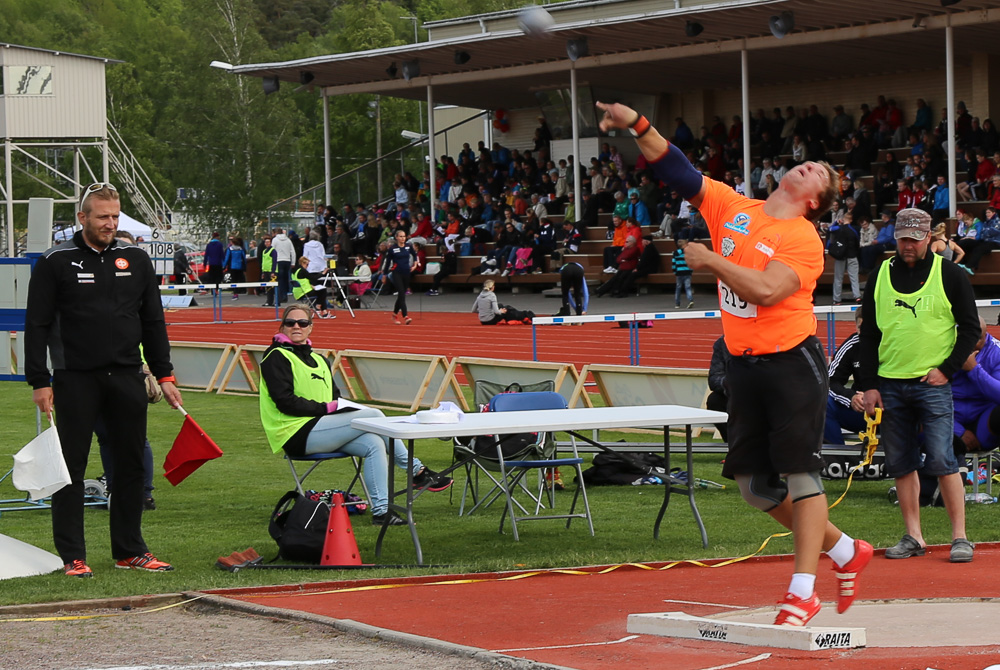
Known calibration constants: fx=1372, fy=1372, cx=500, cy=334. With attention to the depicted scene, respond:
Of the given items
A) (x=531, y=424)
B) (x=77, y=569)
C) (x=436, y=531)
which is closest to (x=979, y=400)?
(x=531, y=424)

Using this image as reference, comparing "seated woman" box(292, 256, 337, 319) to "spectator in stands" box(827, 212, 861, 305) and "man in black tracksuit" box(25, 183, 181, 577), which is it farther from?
"man in black tracksuit" box(25, 183, 181, 577)

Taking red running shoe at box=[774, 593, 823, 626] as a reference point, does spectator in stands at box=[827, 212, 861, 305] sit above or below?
above

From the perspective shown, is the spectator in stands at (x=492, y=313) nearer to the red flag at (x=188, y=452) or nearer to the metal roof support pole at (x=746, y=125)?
the metal roof support pole at (x=746, y=125)

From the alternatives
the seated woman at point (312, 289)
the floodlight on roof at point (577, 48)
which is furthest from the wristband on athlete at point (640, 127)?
the floodlight on roof at point (577, 48)

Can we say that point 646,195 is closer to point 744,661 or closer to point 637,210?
point 637,210

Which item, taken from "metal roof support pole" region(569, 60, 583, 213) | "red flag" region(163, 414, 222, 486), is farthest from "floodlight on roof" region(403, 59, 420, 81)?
"red flag" region(163, 414, 222, 486)

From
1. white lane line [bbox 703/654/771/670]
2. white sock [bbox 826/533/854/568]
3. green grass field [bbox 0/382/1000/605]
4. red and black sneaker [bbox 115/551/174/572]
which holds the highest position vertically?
white sock [bbox 826/533/854/568]

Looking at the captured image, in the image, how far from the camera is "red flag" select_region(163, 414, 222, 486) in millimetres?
7273

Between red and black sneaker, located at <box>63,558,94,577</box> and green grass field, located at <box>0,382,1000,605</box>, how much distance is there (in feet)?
0.17

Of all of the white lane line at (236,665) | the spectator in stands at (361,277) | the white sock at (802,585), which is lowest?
the white lane line at (236,665)

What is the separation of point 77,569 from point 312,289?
1945 centimetres

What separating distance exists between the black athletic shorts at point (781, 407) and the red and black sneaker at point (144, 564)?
321 cm

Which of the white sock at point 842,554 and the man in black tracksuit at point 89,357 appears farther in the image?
the man in black tracksuit at point 89,357

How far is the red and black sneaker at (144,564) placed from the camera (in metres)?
6.92
